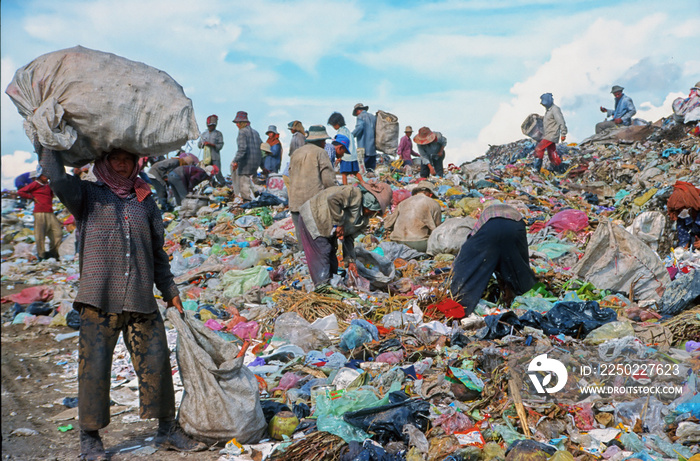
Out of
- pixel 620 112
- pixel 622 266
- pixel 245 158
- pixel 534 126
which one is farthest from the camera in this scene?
pixel 620 112

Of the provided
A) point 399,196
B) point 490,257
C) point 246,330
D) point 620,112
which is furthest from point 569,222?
point 620,112

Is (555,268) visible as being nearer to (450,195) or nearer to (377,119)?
(450,195)

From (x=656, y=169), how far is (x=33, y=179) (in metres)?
12.1

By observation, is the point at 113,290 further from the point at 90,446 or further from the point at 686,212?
the point at 686,212

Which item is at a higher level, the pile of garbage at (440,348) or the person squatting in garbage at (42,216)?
the person squatting in garbage at (42,216)

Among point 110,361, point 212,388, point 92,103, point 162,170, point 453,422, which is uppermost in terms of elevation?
point 162,170

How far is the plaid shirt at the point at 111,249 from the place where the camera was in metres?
2.86

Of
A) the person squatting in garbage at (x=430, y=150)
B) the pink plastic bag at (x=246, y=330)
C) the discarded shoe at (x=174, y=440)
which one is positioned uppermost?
the person squatting in garbage at (x=430, y=150)

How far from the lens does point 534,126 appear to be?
48.9 feet

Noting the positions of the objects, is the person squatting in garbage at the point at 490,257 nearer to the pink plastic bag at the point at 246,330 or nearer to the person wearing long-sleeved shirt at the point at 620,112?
the pink plastic bag at the point at 246,330

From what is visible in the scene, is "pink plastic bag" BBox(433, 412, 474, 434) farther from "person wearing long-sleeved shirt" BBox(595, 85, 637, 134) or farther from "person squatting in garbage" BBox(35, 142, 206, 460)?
"person wearing long-sleeved shirt" BBox(595, 85, 637, 134)

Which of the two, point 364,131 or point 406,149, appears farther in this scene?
point 406,149

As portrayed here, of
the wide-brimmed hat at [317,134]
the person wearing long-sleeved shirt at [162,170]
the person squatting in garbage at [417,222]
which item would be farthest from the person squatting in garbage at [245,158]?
the person squatting in garbage at [417,222]

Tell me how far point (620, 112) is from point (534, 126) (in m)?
4.71
